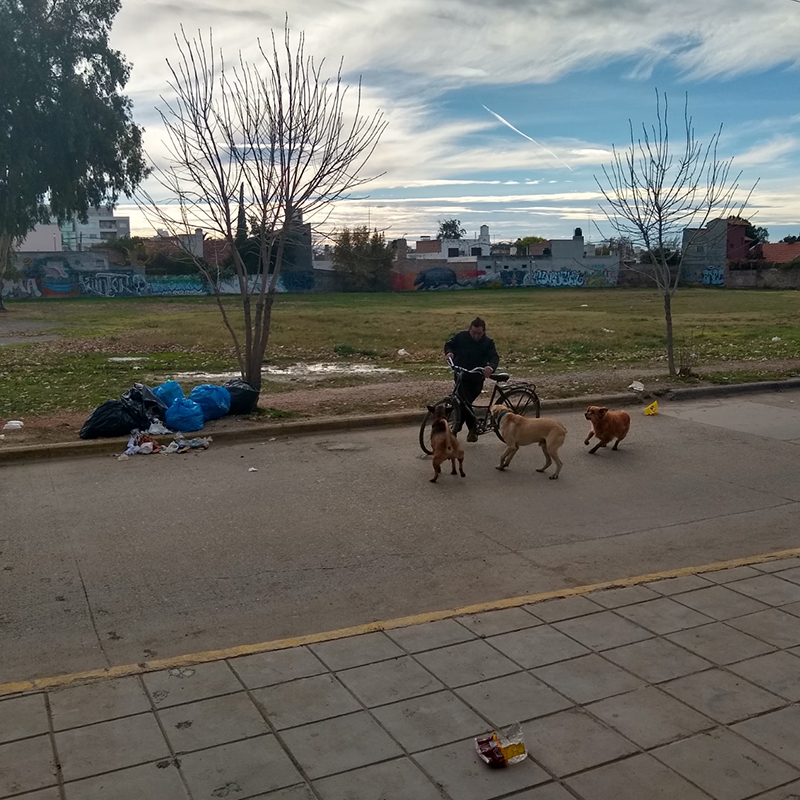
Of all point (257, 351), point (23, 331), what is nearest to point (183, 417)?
point (257, 351)

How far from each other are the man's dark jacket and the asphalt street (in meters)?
0.97

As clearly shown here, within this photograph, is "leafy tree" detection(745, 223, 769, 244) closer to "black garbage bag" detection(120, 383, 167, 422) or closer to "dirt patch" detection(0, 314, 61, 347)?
"dirt patch" detection(0, 314, 61, 347)

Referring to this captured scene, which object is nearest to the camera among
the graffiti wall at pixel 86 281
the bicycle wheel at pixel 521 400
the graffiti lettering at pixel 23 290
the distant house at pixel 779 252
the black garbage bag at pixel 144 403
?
the black garbage bag at pixel 144 403

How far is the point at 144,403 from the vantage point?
9852 mm

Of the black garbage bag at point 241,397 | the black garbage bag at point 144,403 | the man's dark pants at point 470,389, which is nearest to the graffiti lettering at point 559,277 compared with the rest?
the black garbage bag at point 241,397

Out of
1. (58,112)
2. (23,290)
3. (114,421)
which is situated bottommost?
(114,421)

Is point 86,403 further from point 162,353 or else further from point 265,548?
point 162,353

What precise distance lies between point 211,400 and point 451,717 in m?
7.09

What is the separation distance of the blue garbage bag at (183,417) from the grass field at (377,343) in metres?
2.76

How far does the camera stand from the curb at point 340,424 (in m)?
8.80

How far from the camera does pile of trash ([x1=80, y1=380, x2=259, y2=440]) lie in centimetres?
947

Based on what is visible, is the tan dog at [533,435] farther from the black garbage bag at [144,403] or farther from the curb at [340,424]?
the black garbage bag at [144,403]

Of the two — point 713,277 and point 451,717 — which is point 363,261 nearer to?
point 713,277

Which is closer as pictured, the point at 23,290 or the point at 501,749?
the point at 501,749
